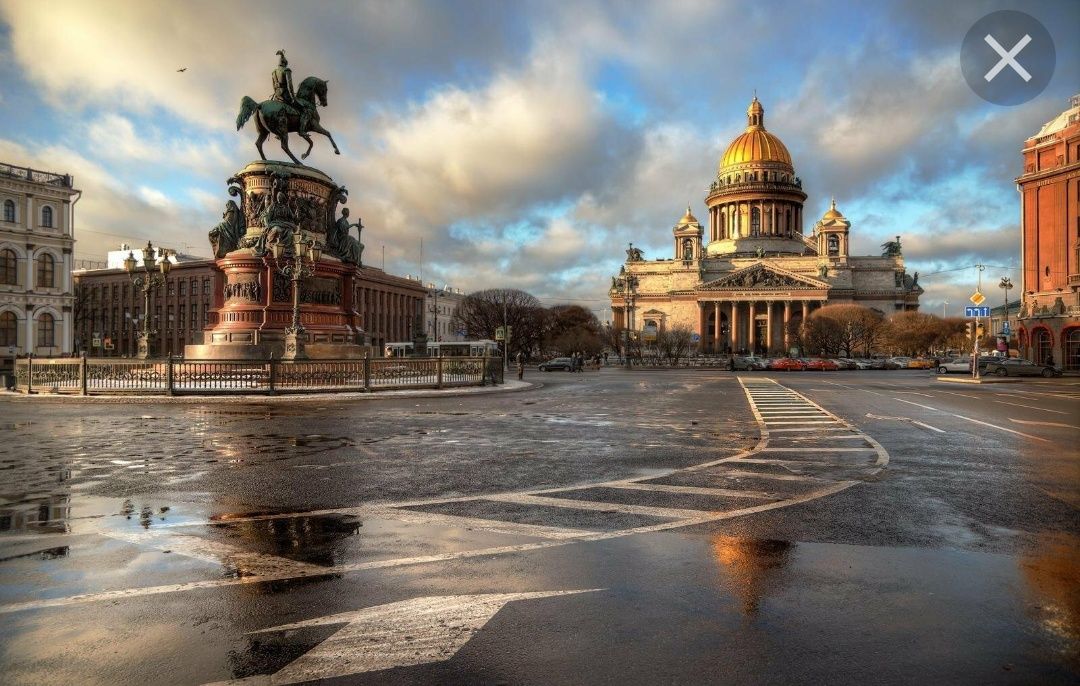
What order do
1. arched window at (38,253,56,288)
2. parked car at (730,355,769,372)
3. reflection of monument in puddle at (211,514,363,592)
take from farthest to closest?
parked car at (730,355,769,372) < arched window at (38,253,56,288) < reflection of monument in puddle at (211,514,363,592)

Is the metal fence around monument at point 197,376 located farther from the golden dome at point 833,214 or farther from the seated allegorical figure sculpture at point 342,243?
the golden dome at point 833,214

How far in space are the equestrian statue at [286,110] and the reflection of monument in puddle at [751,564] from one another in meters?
31.8

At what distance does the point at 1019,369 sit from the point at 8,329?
79204mm

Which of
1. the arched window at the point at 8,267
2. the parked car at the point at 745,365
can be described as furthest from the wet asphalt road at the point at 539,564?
the parked car at the point at 745,365

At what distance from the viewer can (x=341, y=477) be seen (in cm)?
942

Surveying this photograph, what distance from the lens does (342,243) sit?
34.6 metres

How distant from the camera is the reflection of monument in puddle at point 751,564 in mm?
4910

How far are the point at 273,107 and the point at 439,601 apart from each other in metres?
32.7

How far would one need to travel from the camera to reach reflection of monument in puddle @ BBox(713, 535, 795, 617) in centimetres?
491

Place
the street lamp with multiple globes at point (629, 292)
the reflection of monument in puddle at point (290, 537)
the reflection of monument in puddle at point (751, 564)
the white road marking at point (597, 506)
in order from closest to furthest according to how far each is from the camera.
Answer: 1. the reflection of monument in puddle at point (751, 564)
2. the reflection of monument in puddle at point (290, 537)
3. the white road marking at point (597, 506)
4. the street lamp with multiple globes at point (629, 292)

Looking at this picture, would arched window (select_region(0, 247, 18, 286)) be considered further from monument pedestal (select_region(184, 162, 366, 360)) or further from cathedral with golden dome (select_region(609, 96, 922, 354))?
cathedral with golden dome (select_region(609, 96, 922, 354))

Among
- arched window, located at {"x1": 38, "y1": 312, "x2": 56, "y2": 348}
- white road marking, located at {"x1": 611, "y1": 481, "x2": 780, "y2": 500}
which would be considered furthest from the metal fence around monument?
arched window, located at {"x1": 38, "y1": 312, "x2": 56, "y2": 348}

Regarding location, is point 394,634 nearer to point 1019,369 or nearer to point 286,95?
point 286,95

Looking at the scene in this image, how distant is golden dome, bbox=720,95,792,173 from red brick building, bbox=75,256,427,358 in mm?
68499
